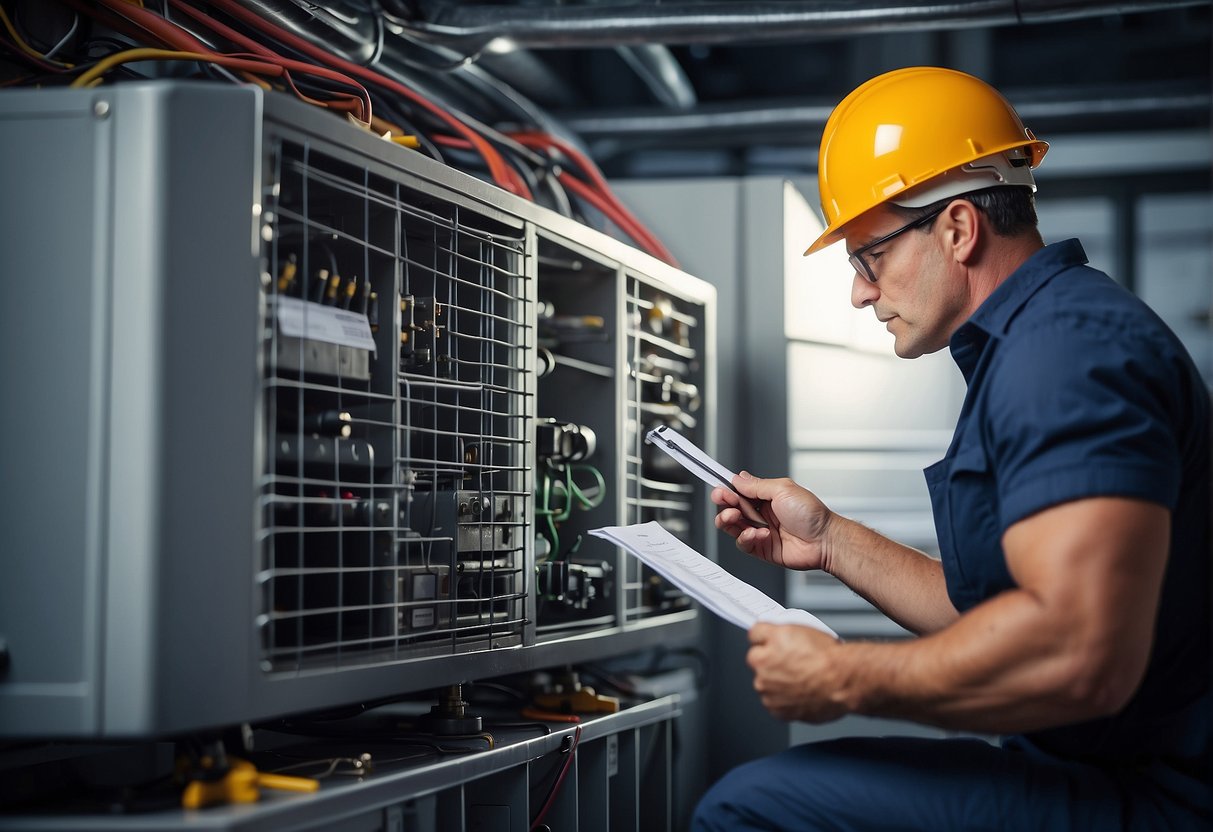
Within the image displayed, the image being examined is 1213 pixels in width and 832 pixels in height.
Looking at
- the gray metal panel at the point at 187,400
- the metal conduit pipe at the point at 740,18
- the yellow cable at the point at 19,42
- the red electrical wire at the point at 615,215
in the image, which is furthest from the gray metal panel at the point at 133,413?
the red electrical wire at the point at 615,215

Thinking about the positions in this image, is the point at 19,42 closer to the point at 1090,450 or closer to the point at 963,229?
the point at 963,229

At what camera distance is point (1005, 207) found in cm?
167

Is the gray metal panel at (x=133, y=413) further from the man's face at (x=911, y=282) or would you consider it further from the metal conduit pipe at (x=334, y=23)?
the man's face at (x=911, y=282)

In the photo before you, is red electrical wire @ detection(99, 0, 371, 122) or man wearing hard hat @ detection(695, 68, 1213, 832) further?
red electrical wire @ detection(99, 0, 371, 122)

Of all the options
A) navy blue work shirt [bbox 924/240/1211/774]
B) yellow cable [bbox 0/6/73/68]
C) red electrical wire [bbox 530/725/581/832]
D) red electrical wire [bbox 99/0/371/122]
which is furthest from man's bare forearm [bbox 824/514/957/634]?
yellow cable [bbox 0/6/73/68]

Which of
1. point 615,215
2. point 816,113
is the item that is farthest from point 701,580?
point 816,113

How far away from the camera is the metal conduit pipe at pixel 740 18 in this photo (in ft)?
8.32

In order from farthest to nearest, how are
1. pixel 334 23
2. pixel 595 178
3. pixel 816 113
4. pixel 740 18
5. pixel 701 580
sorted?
1. pixel 816 113
2. pixel 595 178
3. pixel 740 18
4. pixel 334 23
5. pixel 701 580

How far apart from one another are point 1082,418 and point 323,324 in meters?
0.87

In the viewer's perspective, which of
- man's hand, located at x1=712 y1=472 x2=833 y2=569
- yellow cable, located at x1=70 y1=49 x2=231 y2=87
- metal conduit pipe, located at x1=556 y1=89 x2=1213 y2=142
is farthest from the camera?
metal conduit pipe, located at x1=556 y1=89 x2=1213 y2=142

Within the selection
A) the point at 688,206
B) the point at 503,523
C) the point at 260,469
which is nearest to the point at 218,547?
the point at 260,469

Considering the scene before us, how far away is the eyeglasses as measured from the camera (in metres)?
1.70

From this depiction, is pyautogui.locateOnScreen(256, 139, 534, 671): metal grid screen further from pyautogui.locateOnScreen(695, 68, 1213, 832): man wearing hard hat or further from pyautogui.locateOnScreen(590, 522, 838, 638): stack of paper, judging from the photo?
pyautogui.locateOnScreen(695, 68, 1213, 832): man wearing hard hat

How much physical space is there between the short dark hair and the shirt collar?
0.07 metres
